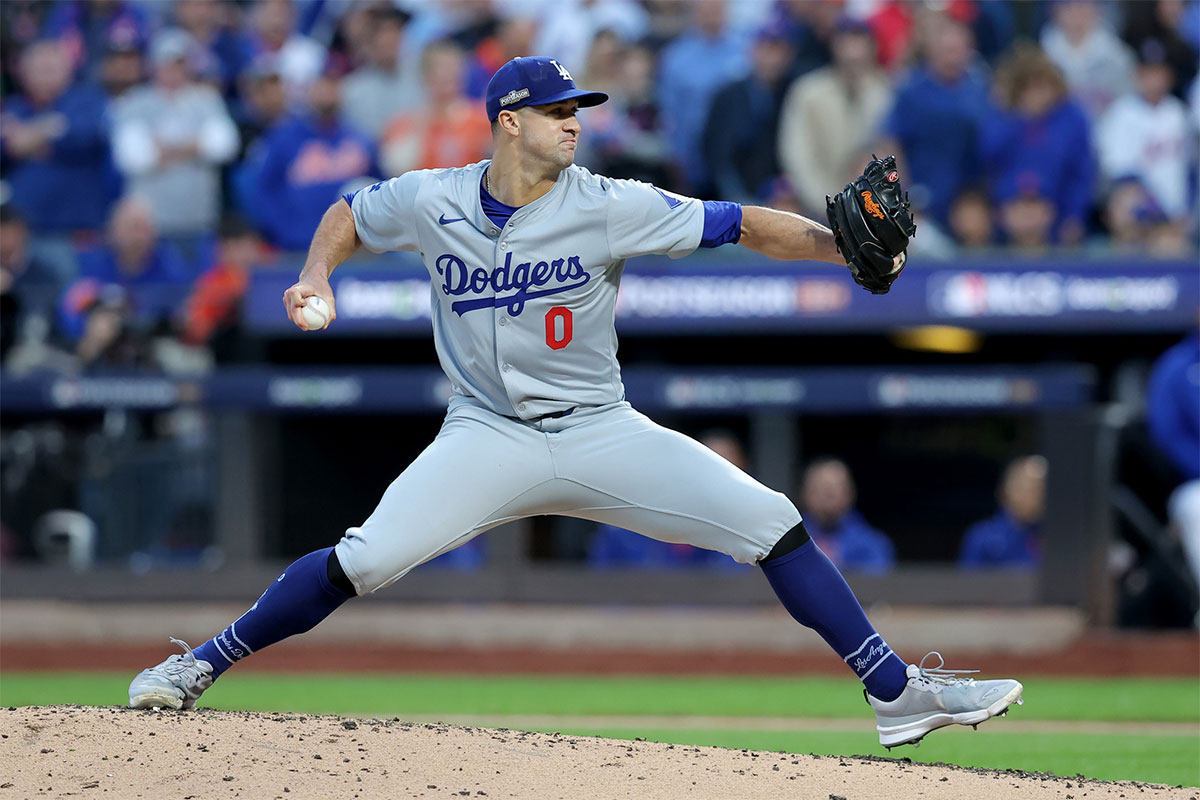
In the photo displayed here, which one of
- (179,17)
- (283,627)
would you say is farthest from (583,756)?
(179,17)

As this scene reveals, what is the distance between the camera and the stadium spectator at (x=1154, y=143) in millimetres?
9422

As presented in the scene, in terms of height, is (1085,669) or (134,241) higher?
(134,241)

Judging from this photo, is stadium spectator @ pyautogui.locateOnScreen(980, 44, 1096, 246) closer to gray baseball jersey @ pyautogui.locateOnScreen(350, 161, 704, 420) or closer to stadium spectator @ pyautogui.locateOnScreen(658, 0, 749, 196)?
stadium spectator @ pyautogui.locateOnScreen(658, 0, 749, 196)

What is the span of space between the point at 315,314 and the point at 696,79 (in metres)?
6.57

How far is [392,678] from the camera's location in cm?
848

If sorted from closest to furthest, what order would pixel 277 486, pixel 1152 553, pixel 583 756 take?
pixel 583 756 → pixel 1152 553 → pixel 277 486

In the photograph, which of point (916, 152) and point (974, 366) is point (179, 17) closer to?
point (916, 152)

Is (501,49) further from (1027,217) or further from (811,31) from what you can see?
(1027,217)

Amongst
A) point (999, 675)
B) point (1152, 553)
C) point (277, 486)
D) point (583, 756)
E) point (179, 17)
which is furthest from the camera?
point (179, 17)

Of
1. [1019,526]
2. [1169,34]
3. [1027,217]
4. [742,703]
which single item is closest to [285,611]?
[742,703]

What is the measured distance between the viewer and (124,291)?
9.42 metres

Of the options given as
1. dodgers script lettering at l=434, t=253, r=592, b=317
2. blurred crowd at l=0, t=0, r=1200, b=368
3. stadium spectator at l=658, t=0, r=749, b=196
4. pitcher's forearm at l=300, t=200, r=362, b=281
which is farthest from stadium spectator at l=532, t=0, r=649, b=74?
dodgers script lettering at l=434, t=253, r=592, b=317

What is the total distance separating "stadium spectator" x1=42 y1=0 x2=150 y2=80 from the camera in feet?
38.4

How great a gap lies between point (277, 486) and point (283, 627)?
5.39m
